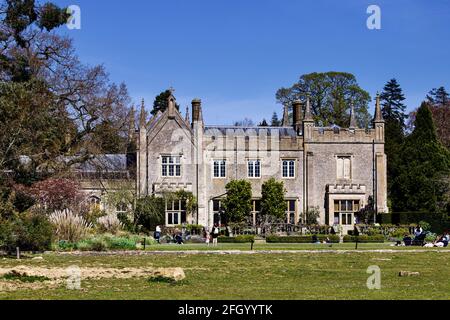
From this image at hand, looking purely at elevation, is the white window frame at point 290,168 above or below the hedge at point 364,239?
above

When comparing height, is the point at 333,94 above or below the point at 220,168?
above

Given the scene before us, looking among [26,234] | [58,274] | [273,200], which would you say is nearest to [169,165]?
A: [273,200]

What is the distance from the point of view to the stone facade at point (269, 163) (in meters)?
48.4

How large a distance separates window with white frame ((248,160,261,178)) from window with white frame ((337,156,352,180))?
501cm

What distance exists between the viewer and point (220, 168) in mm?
49125

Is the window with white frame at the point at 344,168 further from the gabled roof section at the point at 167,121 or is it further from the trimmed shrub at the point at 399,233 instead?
the gabled roof section at the point at 167,121

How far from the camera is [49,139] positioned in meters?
38.3

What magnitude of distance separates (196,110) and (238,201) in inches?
249

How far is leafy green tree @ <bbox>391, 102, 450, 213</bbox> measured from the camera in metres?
50.3

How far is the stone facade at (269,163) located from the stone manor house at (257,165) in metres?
0.06

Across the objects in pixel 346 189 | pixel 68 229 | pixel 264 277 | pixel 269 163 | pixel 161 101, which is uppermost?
pixel 161 101

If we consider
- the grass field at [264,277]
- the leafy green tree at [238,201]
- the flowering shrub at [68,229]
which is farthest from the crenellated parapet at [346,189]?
the flowering shrub at [68,229]

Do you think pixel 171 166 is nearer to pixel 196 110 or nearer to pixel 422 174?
pixel 196 110
